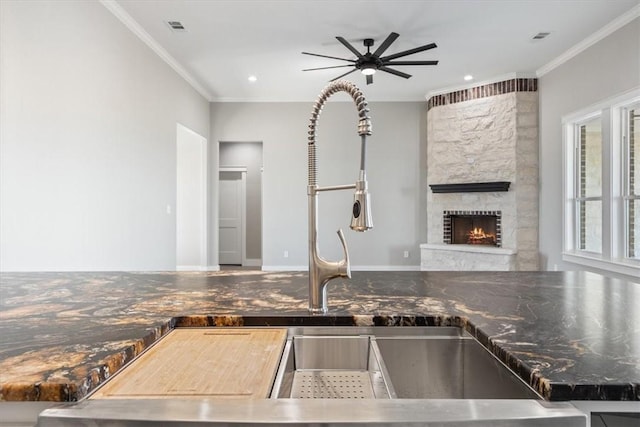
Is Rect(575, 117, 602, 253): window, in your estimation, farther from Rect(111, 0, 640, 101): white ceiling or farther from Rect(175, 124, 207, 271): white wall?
Rect(175, 124, 207, 271): white wall

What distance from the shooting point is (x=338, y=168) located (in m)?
6.69

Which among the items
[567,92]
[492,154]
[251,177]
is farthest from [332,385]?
[251,177]

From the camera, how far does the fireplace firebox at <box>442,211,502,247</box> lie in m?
5.71

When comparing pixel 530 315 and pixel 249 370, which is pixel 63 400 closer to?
pixel 249 370

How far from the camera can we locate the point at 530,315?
39.7 inches

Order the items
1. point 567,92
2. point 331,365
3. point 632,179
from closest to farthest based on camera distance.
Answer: point 331,365 < point 632,179 < point 567,92

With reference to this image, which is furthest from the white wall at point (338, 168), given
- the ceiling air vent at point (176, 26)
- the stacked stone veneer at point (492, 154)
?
the ceiling air vent at point (176, 26)

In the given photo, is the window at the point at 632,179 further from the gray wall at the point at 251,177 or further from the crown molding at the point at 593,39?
the gray wall at the point at 251,177

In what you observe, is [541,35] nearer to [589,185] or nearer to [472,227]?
[589,185]

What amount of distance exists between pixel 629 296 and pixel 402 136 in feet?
18.6

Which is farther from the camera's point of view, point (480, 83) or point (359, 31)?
point (480, 83)

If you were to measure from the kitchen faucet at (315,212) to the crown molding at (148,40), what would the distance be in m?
3.40

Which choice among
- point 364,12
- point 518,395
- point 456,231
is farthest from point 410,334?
point 456,231

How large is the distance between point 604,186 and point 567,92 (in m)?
1.35
